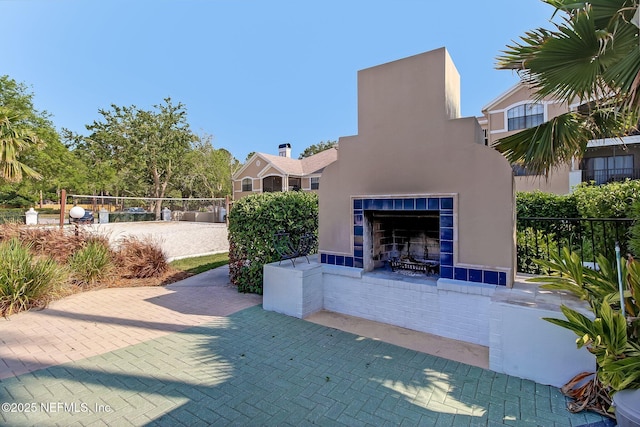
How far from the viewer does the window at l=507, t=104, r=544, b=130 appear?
1895 centimetres

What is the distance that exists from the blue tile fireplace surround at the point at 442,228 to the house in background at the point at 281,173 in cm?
2251

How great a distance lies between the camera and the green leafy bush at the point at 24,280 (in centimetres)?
569

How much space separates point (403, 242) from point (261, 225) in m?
3.16

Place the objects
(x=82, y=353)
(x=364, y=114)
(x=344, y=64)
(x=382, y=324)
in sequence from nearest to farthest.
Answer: (x=82, y=353) → (x=382, y=324) → (x=364, y=114) → (x=344, y=64)

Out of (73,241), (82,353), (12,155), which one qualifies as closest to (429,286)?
(82,353)

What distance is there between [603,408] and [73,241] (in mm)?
11224

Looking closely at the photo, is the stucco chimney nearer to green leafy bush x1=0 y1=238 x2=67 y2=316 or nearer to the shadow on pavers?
green leafy bush x1=0 y1=238 x2=67 y2=316

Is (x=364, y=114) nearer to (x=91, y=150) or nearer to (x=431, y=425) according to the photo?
(x=431, y=425)

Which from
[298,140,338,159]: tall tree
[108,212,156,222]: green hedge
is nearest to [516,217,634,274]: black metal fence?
[108,212,156,222]: green hedge

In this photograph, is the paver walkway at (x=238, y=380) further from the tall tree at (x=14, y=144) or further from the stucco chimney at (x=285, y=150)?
the stucco chimney at (x=285, y=150)

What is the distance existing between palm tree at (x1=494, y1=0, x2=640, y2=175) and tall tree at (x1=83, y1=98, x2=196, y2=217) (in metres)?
28.6

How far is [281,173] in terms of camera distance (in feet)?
95.7

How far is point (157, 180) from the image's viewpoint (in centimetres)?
2961

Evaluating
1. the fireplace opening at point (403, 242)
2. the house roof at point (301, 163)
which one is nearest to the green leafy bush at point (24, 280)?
the fireplace opening at point (403, 242)
